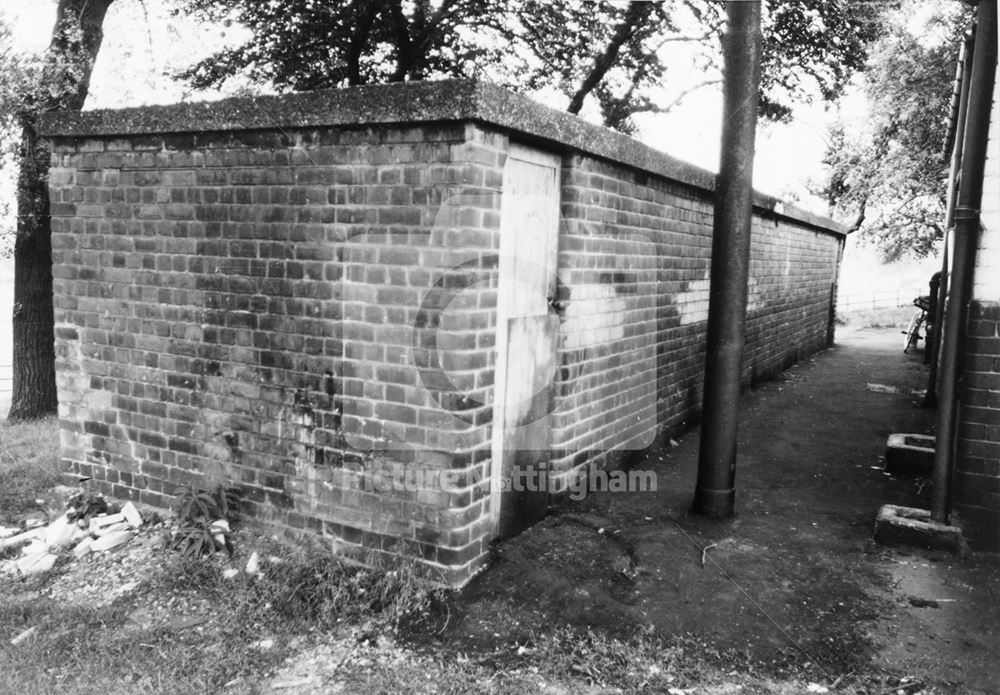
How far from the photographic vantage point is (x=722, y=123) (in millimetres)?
4660

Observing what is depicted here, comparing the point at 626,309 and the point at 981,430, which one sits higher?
the point at 626,309

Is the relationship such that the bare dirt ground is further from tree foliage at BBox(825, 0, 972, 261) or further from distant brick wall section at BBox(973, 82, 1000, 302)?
tree foliage at BBox(825, 0, 972, 261)

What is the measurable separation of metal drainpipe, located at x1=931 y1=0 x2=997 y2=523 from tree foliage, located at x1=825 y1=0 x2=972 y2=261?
1522 cm

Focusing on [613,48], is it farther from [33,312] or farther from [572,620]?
[572,620]

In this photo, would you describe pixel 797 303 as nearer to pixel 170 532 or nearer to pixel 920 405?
pixel 920 405

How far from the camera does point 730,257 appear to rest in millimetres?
4664

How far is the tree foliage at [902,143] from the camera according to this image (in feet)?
67.7

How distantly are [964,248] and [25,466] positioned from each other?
697 cm

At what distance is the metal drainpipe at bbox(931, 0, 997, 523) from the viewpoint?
4379 millimetres

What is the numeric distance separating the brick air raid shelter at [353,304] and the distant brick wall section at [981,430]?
2.31 m

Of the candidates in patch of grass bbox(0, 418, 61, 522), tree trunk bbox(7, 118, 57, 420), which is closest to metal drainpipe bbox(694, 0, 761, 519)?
patch of grass bbox(0, 418, 61, 522)

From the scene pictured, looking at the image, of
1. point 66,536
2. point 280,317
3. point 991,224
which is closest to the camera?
point 280,317

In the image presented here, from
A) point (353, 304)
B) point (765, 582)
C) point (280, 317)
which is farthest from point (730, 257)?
point (280, 317)

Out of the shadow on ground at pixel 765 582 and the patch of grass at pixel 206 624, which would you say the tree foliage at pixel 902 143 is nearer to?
the shadow on ground at pixel 765 582
